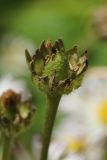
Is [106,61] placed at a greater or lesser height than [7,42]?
lesser

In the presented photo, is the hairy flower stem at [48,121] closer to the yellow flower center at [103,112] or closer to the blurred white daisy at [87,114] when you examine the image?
the blurred white daisy at [87,114]

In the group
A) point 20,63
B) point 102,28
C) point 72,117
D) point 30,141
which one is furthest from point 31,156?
point 20,63

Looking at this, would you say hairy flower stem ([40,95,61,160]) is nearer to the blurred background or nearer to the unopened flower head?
the unopened flower head

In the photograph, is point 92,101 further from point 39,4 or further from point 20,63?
point 39,4

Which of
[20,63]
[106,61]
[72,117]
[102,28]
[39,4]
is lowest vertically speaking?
[72,117]

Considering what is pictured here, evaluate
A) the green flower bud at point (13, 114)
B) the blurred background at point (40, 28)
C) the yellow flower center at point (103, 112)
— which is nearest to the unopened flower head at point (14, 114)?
the green flower bud at point (13, 114)

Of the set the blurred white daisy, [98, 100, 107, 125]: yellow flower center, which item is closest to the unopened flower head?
the blurred white daisy

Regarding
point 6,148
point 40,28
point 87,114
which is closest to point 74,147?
point 6,148
